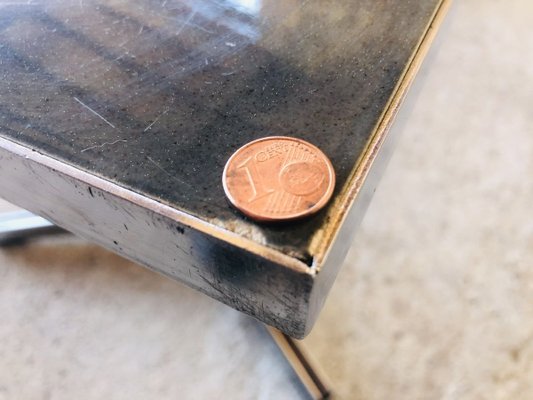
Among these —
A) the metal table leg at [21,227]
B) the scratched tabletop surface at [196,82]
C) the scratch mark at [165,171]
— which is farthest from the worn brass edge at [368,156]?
the metal table leg at [21,227]

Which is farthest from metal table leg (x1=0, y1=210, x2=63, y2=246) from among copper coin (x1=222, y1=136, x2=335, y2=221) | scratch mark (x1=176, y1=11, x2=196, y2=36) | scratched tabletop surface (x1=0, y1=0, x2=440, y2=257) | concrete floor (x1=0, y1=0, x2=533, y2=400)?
copper coin (x1=222, y1=136, x2=335, y2=221)

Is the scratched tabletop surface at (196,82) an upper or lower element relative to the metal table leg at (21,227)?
upper

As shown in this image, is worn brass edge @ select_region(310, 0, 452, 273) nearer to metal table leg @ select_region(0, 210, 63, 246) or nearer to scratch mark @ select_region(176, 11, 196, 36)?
scratch mark @ select_region(176, 11, 196, 36)

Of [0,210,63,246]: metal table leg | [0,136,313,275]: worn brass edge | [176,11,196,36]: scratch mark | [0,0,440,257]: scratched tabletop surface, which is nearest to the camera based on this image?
[0,136,313,275]: worn brass edge

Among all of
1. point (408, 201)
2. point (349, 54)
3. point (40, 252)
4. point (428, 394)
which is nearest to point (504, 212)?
point (408, 201)

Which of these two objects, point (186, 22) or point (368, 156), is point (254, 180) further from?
point (186, 22)

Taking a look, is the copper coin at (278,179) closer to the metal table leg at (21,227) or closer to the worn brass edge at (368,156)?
the worn brass edge at (368,156)

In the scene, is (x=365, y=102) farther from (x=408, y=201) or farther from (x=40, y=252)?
(x=40, y=252)
